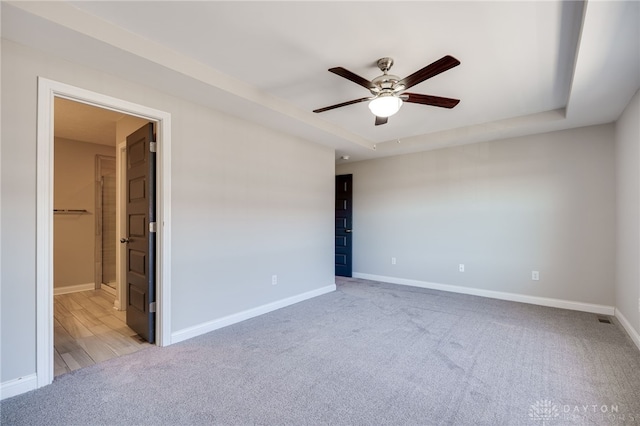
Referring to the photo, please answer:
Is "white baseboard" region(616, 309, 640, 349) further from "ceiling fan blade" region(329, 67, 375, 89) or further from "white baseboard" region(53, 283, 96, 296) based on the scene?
"white baseboard" region(53, 283, 96, 296)

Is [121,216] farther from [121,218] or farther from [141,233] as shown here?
[141,233]

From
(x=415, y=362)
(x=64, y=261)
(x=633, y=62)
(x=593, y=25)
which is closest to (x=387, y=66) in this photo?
(x=593, y=25)

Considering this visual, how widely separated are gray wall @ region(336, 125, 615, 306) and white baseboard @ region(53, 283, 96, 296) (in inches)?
191

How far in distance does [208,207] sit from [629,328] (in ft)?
14.8

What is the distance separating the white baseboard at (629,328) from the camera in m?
2.75

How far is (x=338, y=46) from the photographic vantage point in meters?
2.27

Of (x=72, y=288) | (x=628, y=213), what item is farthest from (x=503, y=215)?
(x=72, y=288)

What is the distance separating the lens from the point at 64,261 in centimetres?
484

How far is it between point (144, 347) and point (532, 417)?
3059mm

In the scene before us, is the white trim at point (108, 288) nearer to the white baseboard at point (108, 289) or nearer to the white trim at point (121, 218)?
the white baseboard at point (108, 289)

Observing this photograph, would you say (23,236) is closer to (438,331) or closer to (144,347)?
(144,347)

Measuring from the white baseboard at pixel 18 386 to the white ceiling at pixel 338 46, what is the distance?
2278mm

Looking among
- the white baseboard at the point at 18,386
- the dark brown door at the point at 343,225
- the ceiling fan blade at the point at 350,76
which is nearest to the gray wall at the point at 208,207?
the white baseboard at the point at 18,386

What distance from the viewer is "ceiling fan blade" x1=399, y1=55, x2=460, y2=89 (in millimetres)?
1925
